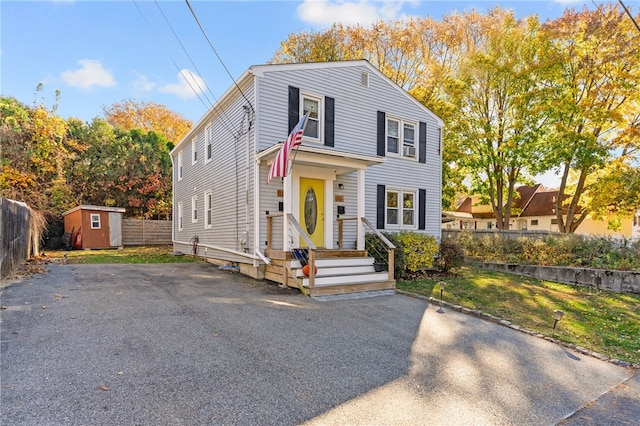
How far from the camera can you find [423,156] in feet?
40.2

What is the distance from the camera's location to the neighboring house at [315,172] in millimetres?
8562

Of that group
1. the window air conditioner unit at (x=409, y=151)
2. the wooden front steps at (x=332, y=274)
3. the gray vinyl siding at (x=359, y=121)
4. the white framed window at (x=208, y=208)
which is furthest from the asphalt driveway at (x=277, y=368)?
the window air conditioner unit at (x=409, y=151)

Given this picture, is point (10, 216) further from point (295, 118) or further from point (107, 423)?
point (107, 423)

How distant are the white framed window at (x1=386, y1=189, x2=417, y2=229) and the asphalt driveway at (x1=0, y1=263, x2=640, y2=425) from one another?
550cm

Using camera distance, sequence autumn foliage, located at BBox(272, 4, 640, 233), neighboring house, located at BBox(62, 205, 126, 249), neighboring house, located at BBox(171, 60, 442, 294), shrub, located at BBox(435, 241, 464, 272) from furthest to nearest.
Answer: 1. neighboring house, located at BBox(62, 205, 126, 249)
2. autumn foliage, located at BBox(272, 4, 640, 233)
3. shrub, located at BBox(435, 241, 464, 272)
4. neighboring house, located at BBox(171, 60, 442, 294)

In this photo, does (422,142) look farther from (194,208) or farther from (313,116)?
(194,208)

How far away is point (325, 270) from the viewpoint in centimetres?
784

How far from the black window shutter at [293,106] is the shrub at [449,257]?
227 inches

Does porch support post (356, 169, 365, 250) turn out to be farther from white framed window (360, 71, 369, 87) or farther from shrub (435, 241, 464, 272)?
white framed window (360, 71, 369, 87)

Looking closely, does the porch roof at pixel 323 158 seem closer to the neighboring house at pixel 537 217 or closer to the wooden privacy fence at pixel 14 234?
the wooden privacy fence at pixel 14 234

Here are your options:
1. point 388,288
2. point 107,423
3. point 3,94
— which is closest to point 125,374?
point 107,423

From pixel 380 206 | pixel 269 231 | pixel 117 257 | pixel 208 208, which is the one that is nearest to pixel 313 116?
pixel 380 206

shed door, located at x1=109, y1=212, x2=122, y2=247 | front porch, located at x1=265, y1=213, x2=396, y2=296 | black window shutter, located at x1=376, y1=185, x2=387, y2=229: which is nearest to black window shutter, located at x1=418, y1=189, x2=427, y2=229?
black window shutter, located at x1=376, y1=185, x2=387, y2=229

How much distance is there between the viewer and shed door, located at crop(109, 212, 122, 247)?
17.2 m
